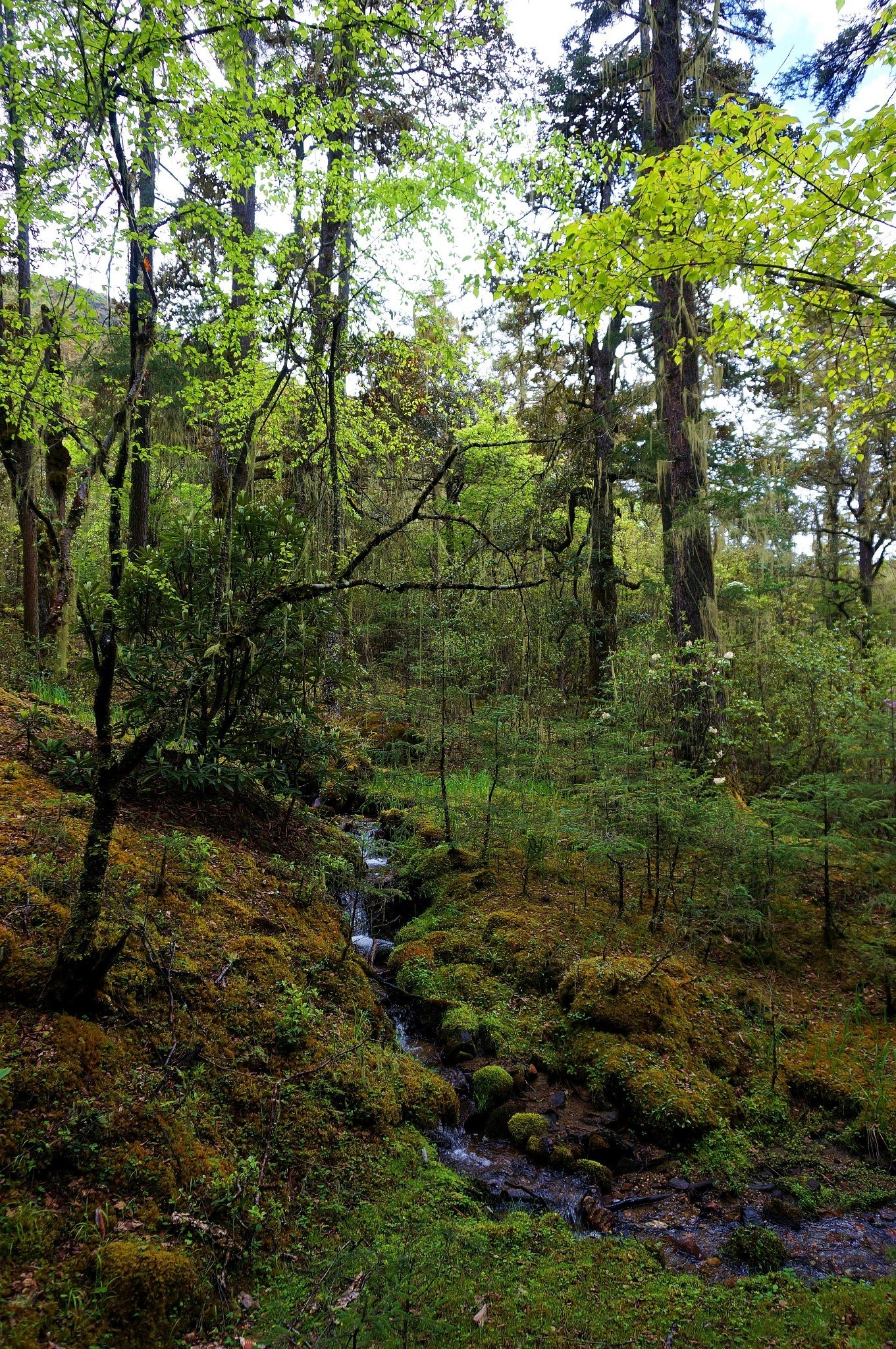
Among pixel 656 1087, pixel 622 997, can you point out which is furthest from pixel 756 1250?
pixel 622 997

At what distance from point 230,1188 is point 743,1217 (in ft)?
8.59

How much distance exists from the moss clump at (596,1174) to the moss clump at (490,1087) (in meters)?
0.65

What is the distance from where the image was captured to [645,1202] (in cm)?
333

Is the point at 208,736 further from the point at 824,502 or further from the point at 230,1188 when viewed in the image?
the point at 824,502

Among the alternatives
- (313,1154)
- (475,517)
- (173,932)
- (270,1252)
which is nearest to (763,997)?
(313,1154)

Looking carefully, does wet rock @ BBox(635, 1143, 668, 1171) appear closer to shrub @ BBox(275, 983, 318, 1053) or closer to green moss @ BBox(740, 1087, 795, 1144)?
green moss @ BBox(740, 1087, 795, 1144)

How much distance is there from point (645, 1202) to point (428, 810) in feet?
17.2

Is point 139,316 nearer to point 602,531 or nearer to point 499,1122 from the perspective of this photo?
point 499,1122


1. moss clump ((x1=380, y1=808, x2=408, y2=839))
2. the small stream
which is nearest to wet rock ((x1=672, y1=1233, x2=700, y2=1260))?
the small stream

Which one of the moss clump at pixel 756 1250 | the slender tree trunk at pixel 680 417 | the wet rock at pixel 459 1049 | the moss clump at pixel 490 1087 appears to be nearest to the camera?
the moss clump at pixel 756 1250

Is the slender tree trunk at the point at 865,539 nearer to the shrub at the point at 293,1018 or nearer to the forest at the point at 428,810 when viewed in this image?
the forest at the point at 428,810

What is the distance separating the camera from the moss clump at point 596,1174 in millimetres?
3453

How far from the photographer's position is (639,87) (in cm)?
921

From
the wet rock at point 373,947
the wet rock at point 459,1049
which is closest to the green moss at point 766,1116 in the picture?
the wet rock at point 459,1049
